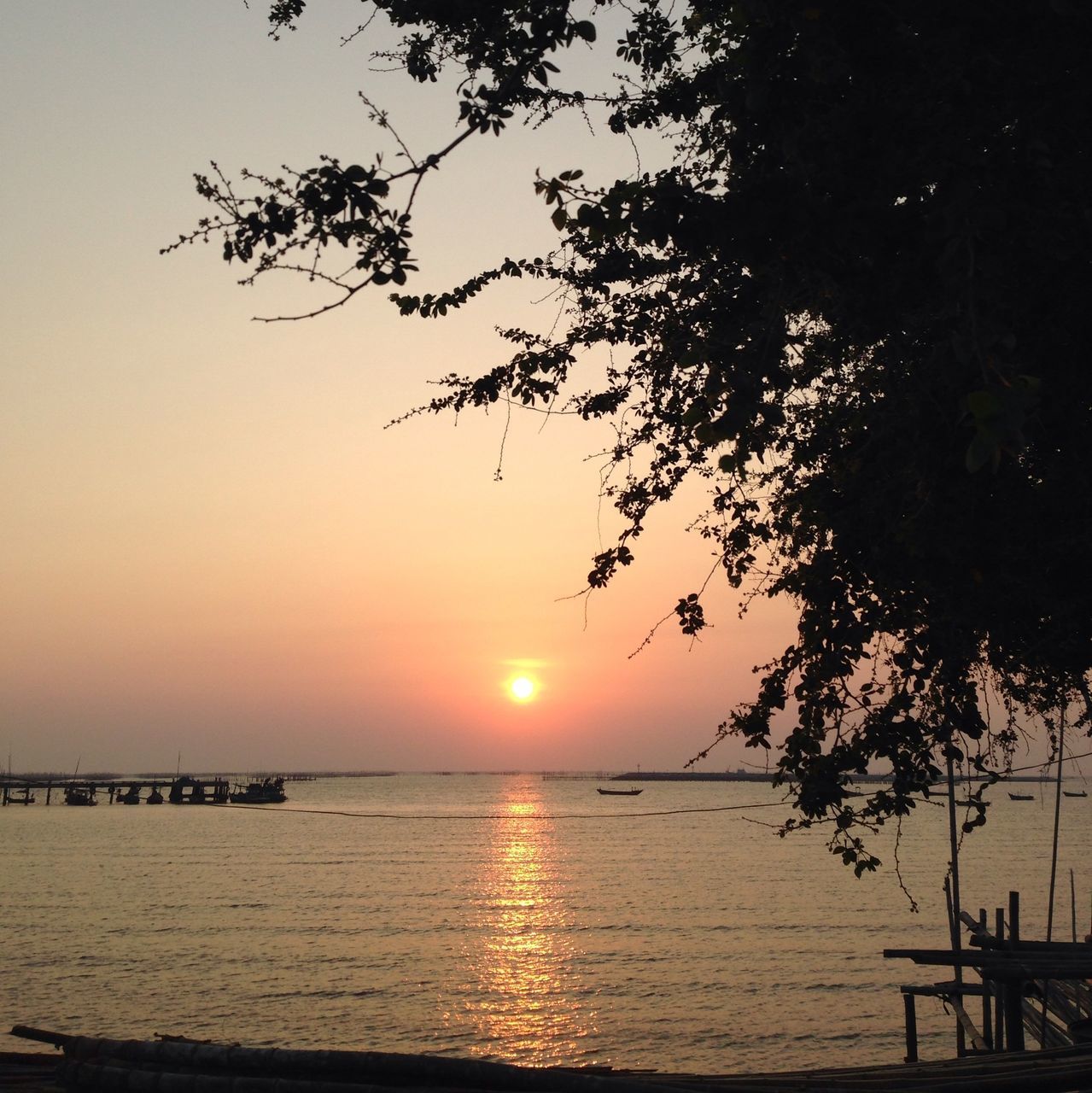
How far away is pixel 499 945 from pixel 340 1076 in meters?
42.1

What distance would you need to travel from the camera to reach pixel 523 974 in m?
36.7

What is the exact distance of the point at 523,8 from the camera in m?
5.54

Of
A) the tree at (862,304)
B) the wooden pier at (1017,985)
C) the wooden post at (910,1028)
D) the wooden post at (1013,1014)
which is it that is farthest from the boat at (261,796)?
the tree at (862,304)

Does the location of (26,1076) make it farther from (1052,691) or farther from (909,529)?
(1052,691)

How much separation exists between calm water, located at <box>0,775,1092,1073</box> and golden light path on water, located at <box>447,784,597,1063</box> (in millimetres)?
134

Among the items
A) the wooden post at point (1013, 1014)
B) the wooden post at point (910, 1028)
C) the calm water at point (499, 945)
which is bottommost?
the calm water at point (499, 945)

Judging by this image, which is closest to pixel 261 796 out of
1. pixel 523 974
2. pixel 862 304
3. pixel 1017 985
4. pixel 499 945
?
pixel 499 945

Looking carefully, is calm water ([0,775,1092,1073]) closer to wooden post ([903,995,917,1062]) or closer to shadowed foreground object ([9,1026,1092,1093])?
shadowed foreground object ([9,1026,1092,1093])

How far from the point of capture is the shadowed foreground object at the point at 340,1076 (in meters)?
3.50

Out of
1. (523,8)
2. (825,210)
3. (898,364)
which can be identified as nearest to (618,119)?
(523,8)

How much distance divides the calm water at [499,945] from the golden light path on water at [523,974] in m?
0.13

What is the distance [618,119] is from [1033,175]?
3.43 meters

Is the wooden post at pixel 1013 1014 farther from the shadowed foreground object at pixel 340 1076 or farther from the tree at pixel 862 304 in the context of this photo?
the shadowed foreground object at pixel 340 1076

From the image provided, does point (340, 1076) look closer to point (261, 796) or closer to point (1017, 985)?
point (1017, 985)
